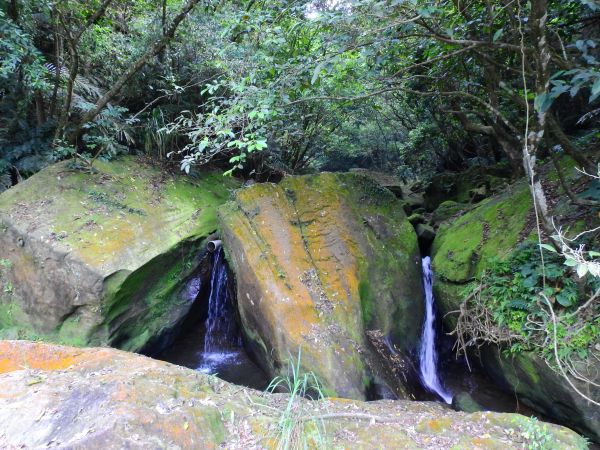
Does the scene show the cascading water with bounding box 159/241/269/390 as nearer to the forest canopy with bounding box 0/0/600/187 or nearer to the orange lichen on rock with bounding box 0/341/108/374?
the forest canopy with bounding box 0/0/600/187

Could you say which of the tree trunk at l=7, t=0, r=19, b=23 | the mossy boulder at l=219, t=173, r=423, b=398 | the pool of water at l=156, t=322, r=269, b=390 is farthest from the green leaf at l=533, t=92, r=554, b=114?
the tree trunk at l=7, t=0, r=19, b=23

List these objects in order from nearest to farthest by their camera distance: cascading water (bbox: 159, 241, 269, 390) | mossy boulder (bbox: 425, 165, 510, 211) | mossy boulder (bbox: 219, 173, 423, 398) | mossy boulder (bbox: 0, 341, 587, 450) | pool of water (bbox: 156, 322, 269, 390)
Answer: mossy boulder (bbox: 0, 341, 587, 450) < mossy boulder (bbox: 219, 173, 423, 398) < pool of water (bbox: 156, 322, 269, 390) < cascading water (bbox: 159, 241, 269, 390) < mossy boulder (bbox: 425, 165, 510, 211)

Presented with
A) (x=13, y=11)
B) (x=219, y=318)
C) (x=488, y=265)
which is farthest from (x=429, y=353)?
(x=13, y=11)

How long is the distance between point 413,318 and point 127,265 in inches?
158

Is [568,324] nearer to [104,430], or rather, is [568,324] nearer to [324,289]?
[324,289]

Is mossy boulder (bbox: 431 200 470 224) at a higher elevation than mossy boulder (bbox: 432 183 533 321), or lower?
higher

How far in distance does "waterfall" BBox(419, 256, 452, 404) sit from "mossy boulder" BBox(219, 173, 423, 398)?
0.78ft

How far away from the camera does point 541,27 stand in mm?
3057

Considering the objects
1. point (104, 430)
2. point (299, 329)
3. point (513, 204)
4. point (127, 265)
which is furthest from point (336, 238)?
point (104, 430)

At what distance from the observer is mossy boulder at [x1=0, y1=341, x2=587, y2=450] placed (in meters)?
2.16

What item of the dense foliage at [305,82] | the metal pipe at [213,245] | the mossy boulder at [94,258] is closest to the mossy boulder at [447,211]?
the dense foliage at [305,82]

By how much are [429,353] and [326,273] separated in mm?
1966

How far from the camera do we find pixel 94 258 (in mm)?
4816

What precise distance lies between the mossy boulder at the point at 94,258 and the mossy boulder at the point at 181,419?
1.71 metres
